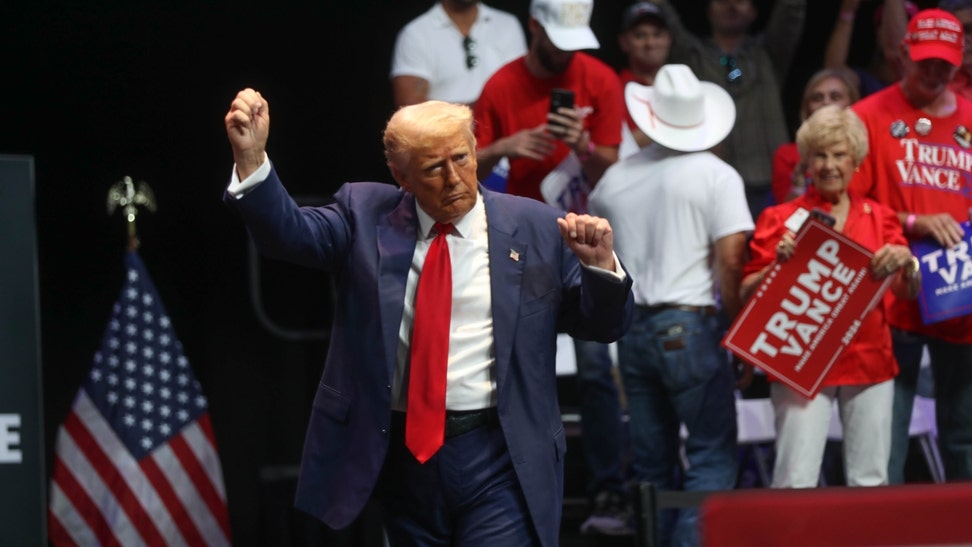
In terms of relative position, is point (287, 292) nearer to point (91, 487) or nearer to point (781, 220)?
point (91, 487)

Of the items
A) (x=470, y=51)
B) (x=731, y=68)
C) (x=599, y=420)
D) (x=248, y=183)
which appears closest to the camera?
(x=248, y=183)

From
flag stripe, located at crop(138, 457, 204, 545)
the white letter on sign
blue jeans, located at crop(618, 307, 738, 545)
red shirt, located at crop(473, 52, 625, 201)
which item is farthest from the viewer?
flag stripe, located at crop(138, 457, 204, 545)

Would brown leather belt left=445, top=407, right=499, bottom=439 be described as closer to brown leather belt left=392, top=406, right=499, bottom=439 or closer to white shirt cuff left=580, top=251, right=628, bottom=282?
brown leather belt left=392, top=406, right=499, bottom=439

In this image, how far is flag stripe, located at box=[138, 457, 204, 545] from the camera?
19.5 ft

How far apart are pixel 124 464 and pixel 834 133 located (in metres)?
3.02

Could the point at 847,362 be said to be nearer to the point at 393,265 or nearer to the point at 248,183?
the point at 393,265

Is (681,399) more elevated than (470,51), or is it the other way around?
(470,51)

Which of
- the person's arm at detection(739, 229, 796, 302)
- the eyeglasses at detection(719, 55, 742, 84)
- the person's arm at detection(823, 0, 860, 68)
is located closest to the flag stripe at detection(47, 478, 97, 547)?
the person's arm at detection(739, 229, 796, 302)

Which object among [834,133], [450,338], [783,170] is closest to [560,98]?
[834,133]

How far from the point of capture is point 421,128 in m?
3.61

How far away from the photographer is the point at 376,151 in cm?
693

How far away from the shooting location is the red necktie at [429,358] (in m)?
3.55

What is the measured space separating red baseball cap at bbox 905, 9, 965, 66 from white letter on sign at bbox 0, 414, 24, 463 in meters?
3.32

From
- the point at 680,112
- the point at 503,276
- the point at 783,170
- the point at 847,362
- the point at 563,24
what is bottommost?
the point at 847,362
